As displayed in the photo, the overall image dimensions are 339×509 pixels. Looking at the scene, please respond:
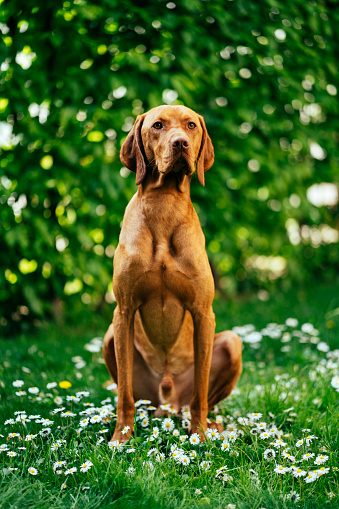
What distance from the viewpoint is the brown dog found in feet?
7.70

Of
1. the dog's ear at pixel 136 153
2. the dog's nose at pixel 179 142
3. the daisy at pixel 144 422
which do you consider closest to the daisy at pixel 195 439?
the daisy at pixel 144 422

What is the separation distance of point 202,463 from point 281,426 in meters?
0.65

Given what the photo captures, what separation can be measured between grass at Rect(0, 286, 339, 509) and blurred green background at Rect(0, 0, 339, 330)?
3.20 feet

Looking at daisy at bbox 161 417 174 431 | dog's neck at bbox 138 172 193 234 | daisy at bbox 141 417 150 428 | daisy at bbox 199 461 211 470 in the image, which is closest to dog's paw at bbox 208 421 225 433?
daisy at bbox 161 417 174 431

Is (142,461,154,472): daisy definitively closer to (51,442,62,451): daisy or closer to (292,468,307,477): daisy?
(51,442,62,451): daisy

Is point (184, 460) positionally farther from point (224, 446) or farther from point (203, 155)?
point (203, 155)

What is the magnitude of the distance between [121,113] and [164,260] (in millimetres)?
2237

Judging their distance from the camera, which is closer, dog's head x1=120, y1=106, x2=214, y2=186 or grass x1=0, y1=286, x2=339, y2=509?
grass x1=0, y1=286, x2=339, y2=509

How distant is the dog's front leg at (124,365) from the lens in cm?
246

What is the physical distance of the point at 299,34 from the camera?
488cm

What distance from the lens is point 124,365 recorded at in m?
2.47

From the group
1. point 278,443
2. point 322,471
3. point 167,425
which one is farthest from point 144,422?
point 322,471

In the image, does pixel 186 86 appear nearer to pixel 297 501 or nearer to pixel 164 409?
pixel 164 409

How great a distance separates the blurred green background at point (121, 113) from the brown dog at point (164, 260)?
5.91ft
